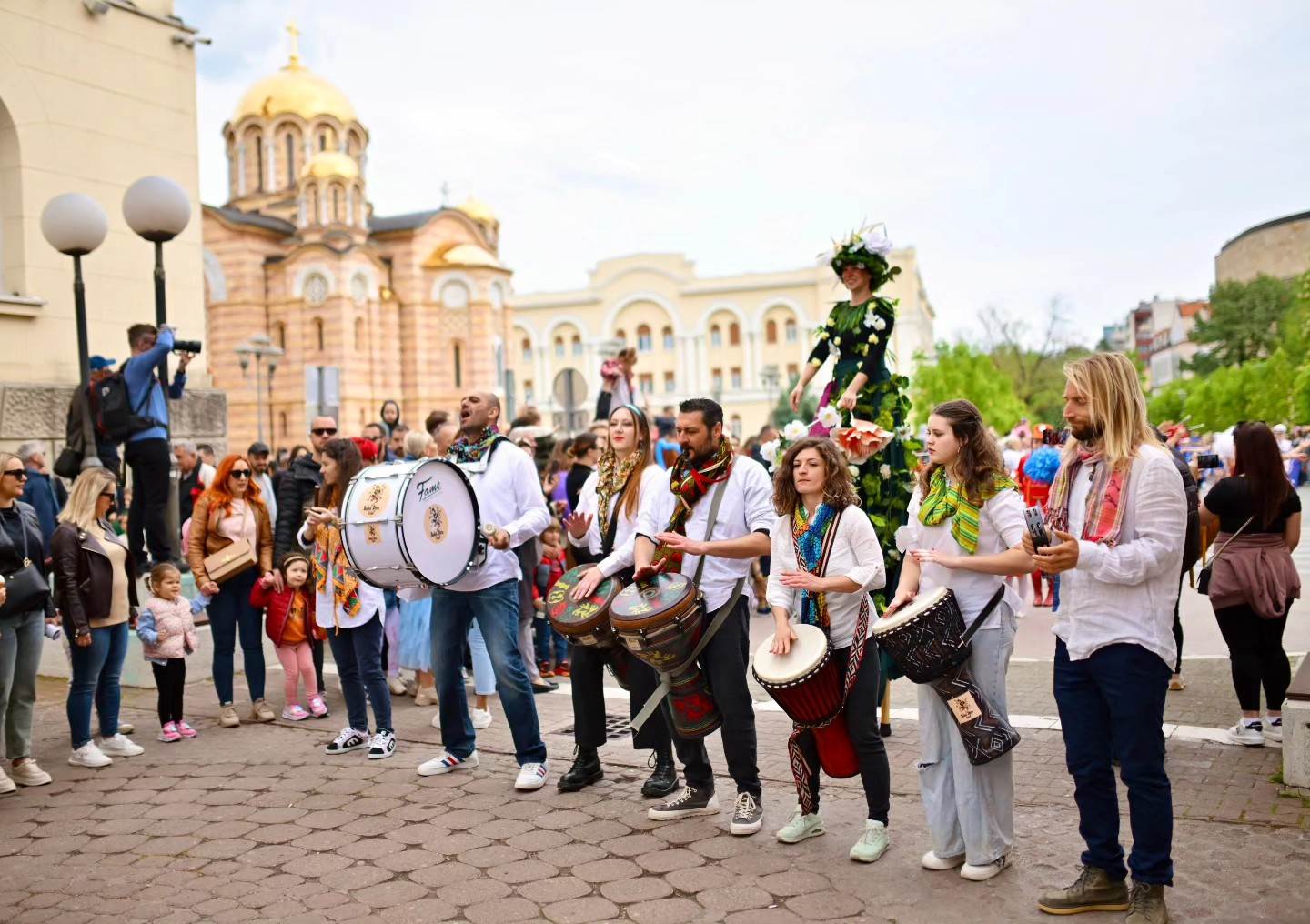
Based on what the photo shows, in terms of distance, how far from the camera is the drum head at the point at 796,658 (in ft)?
16.6

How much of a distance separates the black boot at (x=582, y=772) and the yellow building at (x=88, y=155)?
7858 mm

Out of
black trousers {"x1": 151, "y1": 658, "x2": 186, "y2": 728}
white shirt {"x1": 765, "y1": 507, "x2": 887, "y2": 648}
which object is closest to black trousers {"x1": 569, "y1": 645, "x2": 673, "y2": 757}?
white shirt {"x1": 765, "y1": 507, "x2": 887, "y2": 648}

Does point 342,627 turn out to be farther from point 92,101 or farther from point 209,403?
point 92,101

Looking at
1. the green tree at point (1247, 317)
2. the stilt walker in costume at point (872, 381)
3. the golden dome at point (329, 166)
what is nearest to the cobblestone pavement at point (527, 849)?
the stilt walker in costume at point (872, 381)

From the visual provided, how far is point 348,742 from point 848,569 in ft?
12.6

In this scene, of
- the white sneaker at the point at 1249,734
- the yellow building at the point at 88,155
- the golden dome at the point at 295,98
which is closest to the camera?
the white sneaker at the point at 1249,734

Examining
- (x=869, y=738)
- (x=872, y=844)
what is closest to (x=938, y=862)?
(x=872, y=844)

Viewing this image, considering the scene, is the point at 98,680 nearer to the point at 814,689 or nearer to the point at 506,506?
the point at 506,506

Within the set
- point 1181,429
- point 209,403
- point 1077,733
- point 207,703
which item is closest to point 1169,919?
point 1077,733

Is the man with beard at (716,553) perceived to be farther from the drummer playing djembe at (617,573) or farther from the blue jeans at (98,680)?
the blue jeans at (98,680)

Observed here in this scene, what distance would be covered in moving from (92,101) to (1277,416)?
196 feet

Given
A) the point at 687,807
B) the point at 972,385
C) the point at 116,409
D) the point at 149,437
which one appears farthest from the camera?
the point at 972,385

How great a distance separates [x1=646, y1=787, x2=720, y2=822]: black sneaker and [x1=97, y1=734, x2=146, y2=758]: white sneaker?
146 inches

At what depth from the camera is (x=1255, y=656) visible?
21.8ft
